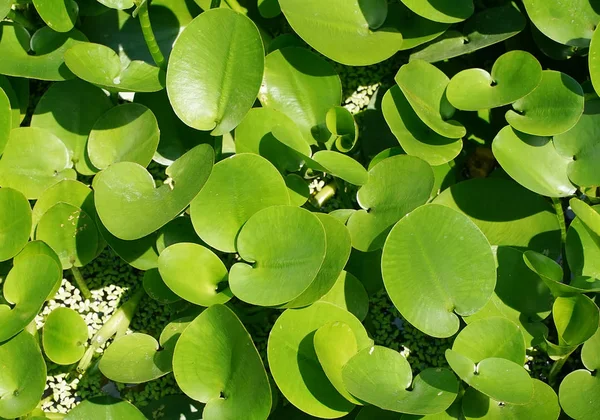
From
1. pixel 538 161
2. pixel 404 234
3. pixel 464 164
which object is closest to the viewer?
pixel 404 234

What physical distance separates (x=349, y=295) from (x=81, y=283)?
1.70 feet

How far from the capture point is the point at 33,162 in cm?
132

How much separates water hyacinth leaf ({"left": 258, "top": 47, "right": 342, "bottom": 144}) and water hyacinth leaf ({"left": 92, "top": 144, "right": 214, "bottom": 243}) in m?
0.24

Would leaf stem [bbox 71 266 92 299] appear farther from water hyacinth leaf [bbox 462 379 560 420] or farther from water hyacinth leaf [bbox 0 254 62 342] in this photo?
water hyacinth leaf [bbox 462 379 560 420]

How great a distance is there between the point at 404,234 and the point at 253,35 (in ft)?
1.39

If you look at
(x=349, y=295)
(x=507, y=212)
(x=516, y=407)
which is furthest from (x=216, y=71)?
(x=516, y=407)

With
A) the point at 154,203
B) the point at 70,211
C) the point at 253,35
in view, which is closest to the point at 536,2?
the point at 253,35

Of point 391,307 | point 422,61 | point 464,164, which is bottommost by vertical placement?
point 391,307

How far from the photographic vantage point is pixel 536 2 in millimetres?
1231

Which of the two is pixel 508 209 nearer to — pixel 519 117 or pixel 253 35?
pixel 519 117

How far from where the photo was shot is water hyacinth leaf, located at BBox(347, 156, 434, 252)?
44.9 inches

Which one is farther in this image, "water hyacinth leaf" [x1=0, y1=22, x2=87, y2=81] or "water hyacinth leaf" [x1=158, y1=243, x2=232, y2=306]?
"water hyacinth leaf" [x1=0, y1=22, x2=87, y2=81]

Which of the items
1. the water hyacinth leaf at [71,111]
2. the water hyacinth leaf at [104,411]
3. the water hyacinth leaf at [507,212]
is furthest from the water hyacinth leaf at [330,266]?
the water hyacinth leaf at [71,111]

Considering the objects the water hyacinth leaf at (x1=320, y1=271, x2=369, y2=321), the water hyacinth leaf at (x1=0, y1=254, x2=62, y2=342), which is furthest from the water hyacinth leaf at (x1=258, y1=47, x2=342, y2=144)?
the water hyacinth leaf at (x1=0, y1=254, x2=62, y2=342)
